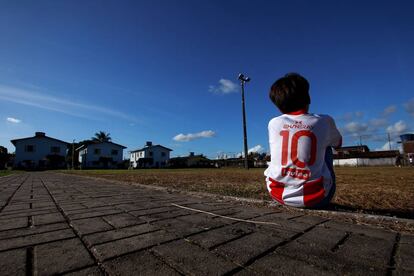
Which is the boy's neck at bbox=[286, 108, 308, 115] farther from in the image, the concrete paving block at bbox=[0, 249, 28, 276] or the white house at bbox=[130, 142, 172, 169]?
the white house at bbox=[130, 142, 172, 169]

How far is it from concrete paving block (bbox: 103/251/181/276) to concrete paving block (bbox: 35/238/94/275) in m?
0.15

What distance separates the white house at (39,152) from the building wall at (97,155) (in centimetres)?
420

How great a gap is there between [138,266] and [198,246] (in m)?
0.43

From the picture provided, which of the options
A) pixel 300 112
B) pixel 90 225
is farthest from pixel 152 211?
pixel 300 112

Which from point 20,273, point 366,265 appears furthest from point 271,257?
point 20,273

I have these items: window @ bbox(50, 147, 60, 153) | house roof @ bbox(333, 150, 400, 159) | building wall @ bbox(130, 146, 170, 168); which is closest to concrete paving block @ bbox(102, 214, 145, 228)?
house roof @ bbox(333, 150, 400, 159)

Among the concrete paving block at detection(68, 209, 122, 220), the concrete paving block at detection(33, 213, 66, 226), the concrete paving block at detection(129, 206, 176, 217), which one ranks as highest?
the concrete paving block at detection(33, 213, 66, 226)

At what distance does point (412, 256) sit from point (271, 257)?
2.64 ft

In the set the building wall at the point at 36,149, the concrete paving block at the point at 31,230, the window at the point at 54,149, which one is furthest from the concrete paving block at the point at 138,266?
the window at the point at 54,149

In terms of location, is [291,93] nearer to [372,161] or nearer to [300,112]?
[300,112]

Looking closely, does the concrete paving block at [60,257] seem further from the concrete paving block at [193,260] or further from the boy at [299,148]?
the boy at [299,148]

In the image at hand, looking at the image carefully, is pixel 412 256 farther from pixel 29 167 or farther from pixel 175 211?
pixel 29 167

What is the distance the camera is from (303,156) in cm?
210

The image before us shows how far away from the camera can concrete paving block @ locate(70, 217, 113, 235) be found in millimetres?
1920
